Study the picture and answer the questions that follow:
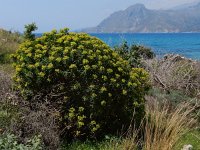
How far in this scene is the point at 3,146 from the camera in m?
7.04

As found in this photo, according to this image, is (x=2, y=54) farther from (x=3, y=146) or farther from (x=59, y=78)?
(x=3, y=146)

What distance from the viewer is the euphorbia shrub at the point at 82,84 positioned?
360 inches

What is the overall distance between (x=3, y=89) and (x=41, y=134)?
1.40m

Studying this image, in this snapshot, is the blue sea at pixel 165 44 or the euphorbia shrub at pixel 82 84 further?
the blue sea at pixel 165 44

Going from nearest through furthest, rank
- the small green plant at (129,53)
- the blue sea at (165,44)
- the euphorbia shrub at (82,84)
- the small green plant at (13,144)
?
the small green plant at (13,144)
the euphorbia shrub at (82,84)
the small green plant at (129,53)
the blue sea at (165,44)

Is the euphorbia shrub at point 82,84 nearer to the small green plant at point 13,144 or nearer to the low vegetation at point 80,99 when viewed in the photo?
the low vegetation at point 80,99

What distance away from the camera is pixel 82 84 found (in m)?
9.22

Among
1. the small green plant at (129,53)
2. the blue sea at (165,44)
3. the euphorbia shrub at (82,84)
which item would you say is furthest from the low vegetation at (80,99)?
the small green plant at (129,53)

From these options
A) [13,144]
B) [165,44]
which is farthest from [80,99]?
[165,44]

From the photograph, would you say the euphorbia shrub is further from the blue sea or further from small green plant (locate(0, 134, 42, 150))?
the blue sea

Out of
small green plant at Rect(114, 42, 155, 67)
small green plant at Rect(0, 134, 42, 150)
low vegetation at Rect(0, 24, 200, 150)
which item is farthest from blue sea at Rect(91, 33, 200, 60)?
small green plant at Rect(0, 134, 42, 150)

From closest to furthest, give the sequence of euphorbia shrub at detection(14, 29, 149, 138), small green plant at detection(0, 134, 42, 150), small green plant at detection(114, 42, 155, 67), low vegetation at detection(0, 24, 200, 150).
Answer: small green plant at detection(0, 134, 42, 150)
low vegetation at detection(0, 24, 200, 150)
euphorbia shrub at detection(14, 29, 149, 138)
small green plant at detection(114, 42, 155, 67)

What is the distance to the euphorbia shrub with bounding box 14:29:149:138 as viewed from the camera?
9.15 metres

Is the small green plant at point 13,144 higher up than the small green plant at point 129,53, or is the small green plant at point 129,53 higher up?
the small green plant at point 129,53
